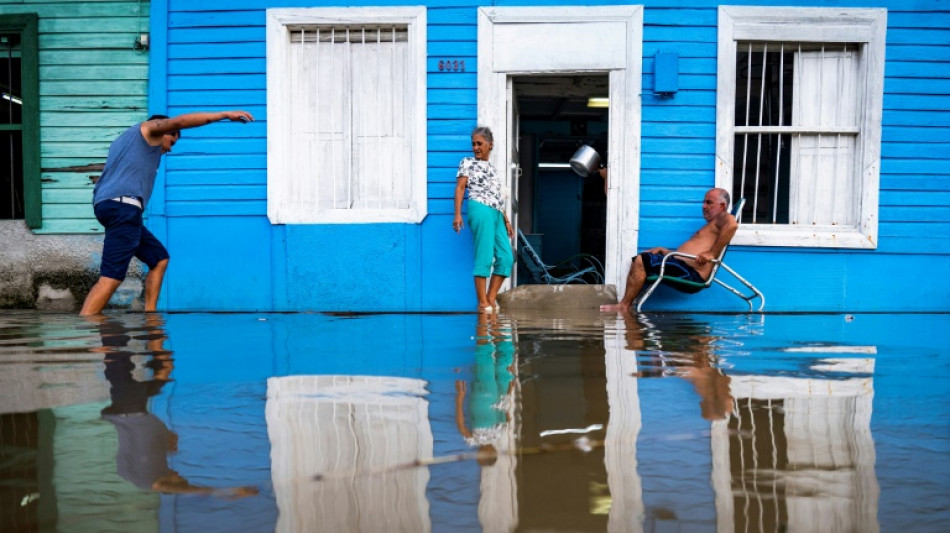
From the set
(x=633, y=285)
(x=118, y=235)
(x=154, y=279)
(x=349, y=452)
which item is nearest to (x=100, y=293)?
(x=118, y=235)

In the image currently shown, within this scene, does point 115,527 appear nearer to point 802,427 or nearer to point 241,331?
point 802,427

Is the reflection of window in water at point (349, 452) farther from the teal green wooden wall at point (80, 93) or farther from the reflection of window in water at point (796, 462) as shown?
the teal green wooden wall at point (80, 93)

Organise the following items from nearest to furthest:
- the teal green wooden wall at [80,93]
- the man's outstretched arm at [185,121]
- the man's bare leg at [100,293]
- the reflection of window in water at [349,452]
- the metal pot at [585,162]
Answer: the reflection of window in water at [349,452] → the man's outstretched arm at [185,121] → the man's bare leg at [100,293] → the teal green wooden wall at [80,93] → the metal pot at [585,162]

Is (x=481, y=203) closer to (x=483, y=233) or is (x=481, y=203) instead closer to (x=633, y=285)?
(x=483, y=233)

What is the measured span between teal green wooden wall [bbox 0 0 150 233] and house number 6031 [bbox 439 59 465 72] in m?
2.76

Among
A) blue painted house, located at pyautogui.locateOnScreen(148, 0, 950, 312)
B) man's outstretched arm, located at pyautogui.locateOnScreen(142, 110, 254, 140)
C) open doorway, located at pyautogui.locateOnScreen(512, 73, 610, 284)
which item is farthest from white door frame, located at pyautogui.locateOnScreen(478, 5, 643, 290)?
man's outstretched arm, located at pyautogui.locateOnScreen(142, 110, 254, 140)

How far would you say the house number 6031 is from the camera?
7.59m

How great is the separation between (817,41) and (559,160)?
27.7 feet

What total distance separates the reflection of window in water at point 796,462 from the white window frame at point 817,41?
5.36 metres

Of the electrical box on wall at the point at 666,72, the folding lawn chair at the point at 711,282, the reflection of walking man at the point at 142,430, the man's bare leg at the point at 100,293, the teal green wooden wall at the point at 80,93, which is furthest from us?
the teal green wooden wall at the point at 80,93

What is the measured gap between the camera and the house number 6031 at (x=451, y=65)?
24.9ft

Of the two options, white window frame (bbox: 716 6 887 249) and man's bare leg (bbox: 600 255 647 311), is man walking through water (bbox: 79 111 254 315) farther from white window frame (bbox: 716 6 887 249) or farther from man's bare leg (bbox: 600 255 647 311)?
white window frame (bbox: 716 6 887 249)

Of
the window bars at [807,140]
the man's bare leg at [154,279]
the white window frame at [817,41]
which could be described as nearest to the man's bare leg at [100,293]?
the man's bare leg at [154,279]

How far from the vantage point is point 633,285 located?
23.2ft
